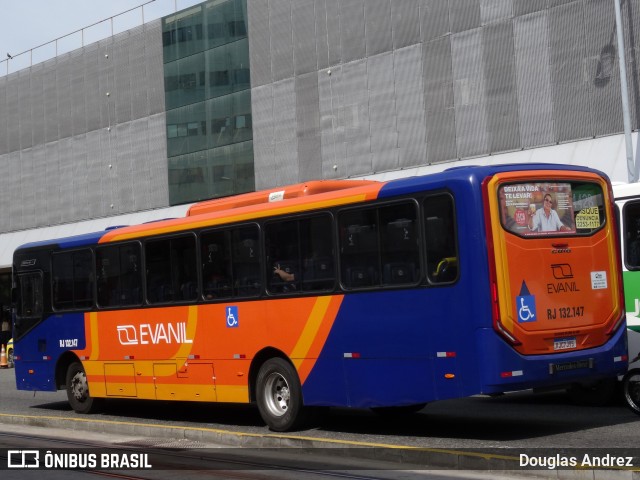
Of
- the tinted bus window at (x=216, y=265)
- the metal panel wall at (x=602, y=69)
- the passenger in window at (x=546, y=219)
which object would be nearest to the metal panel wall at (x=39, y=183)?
the metal panel wall at (x=602, y=69)

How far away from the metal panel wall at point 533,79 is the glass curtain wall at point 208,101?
40.1 feet

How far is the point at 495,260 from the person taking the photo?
38.3 ft

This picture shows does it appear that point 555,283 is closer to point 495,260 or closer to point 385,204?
point 495,260

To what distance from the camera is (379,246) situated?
12844 mm

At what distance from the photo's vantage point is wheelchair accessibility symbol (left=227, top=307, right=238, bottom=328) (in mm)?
15070

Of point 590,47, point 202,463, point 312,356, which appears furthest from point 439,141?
point 202,463

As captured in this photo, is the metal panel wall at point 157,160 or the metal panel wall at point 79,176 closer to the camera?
the metal panel wall at point 157,160

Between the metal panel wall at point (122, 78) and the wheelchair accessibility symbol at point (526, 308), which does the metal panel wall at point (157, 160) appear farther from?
the wheelchair accessibility symbol at point (526, 308)

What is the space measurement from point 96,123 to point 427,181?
116 ft

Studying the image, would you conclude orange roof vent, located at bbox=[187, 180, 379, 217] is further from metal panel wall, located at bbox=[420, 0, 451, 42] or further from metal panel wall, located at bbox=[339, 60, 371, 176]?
metal panel wall, located at bbox=[339, 60, 371, 176]

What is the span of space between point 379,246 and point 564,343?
2.47 metres

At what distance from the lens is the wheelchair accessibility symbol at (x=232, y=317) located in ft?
49.4

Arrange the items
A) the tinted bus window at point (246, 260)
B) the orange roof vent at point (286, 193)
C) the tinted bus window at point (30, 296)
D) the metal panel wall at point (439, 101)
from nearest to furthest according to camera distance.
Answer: the orange roof vent at point (286, 193), the tinted bus window at point (246, 260), the tinted bus window at point (30, 296), the metal panel wall at point (439, 101)

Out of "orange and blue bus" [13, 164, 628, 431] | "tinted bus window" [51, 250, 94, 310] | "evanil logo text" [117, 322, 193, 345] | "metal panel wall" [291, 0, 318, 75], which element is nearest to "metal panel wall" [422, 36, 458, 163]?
"metal panel wall" [291, 0, 318, 75]
